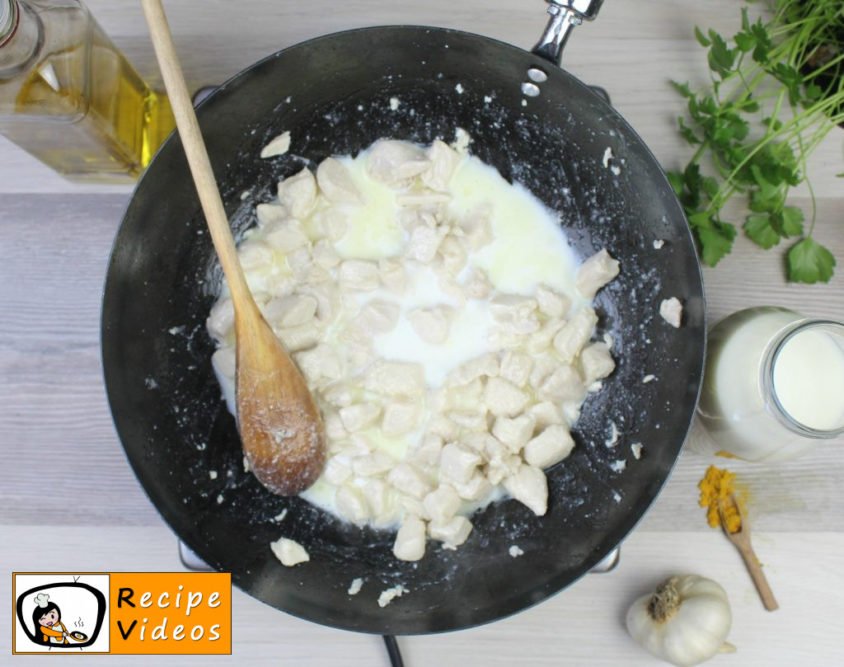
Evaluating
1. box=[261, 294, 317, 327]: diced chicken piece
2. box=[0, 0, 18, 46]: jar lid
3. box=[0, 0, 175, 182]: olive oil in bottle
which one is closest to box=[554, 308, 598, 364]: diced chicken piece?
box=[261, 294, 317, 327]: diced chicken piece

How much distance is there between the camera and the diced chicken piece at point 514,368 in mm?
1274

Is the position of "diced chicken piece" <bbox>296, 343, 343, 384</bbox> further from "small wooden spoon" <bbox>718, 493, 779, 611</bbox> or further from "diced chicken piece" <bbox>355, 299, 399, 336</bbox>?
"small wooden spoon" <bbox>718, 493, 779, 611</bbox>

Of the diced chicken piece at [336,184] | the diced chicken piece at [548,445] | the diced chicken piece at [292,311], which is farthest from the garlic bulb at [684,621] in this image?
the diced chicken piece at [336,184]

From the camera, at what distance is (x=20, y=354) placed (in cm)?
135

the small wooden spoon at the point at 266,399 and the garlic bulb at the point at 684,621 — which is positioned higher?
the small wooden spoon at the point at 266,399

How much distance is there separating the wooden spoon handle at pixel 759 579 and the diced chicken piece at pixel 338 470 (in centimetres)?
68

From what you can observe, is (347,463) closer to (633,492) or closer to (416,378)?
(416,378)

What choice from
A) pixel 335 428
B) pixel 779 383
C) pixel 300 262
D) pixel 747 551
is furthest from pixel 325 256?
pixel 747 551

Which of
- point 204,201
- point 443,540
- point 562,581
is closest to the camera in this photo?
point 204,201

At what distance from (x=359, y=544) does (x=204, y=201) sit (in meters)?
0.62

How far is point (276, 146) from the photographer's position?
1.29m

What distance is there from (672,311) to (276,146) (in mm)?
701

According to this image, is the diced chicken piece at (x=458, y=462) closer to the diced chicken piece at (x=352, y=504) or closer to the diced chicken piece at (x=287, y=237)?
the diced chicken piece at (x=352, y=504)

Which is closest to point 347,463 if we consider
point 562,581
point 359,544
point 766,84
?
point 359,544
